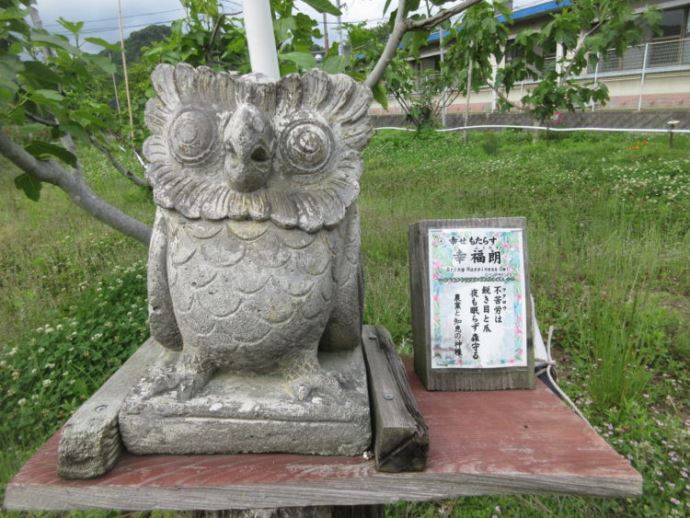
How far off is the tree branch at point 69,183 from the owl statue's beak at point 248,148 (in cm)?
92

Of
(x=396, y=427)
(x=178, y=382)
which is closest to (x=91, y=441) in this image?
(x=178, y=382)

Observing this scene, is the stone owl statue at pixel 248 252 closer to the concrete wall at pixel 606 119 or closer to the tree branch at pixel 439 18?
the tree branch at pixel 439 18

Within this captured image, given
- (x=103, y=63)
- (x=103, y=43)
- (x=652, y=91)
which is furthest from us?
(x=652, y=91)

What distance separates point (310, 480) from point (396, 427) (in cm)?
19

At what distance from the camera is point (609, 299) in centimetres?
259

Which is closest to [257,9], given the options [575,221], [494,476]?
[494,476]

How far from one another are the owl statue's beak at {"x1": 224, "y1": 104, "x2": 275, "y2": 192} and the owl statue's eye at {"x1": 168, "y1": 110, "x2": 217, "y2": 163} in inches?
2.0

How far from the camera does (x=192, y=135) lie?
40.8 inches

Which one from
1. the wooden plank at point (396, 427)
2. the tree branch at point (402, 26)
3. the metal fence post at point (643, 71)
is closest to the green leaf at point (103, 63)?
the tree branch at point (402, 26)

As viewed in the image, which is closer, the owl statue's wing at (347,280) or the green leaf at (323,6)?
the owl statue's wing at (347,280)

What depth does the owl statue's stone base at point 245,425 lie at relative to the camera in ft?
3.33

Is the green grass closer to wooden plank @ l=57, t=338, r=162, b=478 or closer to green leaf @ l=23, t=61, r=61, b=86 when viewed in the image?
wooden plank @ l=57, t=338, r=162, b=478

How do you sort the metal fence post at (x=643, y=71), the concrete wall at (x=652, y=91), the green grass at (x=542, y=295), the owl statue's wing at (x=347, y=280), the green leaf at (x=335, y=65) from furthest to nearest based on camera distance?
the metal fence post at (x=643, y=71) < the concrete wall at (x=652, y=91) < the green grass at (x=542, y=295) < the green leaf at (x=335, y=65) < the owl statue's wing at (x=347, y=280)

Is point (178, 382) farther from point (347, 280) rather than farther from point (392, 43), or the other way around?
point (392, 43)
